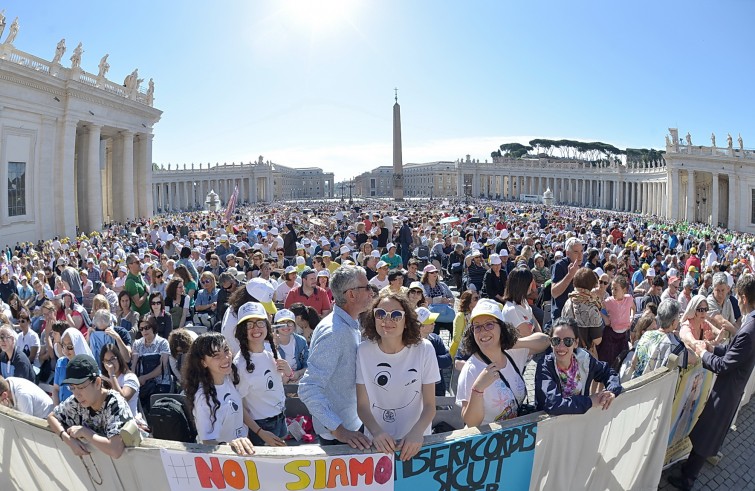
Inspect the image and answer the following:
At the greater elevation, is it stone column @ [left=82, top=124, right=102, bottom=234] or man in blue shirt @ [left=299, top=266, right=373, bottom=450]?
stone column @ [left=82, top=124, right=102, bottom=234]

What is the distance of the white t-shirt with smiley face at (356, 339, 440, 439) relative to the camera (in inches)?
135

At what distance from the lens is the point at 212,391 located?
373cm

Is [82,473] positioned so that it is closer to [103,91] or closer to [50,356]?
[50,356]

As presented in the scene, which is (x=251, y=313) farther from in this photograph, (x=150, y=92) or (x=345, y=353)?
(x=150, y=92)

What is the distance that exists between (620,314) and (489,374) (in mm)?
3883

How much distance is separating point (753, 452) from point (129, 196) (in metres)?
33.0

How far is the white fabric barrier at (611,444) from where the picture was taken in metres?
3.60

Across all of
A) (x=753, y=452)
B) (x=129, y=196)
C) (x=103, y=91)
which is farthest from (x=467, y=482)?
(x=129, y=196)

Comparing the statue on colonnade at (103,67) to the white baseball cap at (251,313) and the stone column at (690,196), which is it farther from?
the stone column at (690,196)

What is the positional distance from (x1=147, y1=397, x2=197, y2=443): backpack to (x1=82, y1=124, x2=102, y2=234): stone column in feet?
92.0

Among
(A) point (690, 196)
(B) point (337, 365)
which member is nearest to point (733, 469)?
(B) point (337, 365)

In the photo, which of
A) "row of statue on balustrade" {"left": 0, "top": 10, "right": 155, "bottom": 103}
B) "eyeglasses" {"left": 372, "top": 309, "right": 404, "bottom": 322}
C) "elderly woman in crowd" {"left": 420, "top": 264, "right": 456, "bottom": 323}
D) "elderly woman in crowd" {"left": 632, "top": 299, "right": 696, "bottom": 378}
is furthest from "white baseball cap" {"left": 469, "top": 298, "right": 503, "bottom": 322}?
"row of statue on balustrade" {"left": 0, "top": 10, "right": 155, "bottom": 103}

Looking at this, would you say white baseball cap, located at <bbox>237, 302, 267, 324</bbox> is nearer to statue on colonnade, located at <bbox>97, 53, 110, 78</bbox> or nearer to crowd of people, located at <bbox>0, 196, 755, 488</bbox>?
crowd of people, located at <bbox>0, 196, 755, 488</bbox>

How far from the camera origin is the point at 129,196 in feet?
107
